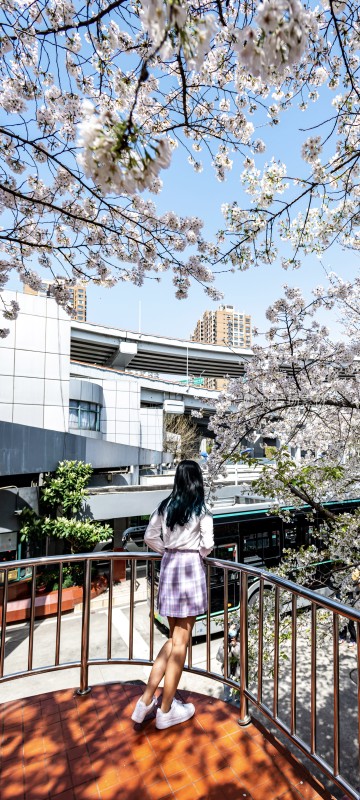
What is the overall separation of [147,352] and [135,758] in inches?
1548

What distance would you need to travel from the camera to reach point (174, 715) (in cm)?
236

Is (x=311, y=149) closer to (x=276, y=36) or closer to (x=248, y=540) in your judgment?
(x=276, y=36)

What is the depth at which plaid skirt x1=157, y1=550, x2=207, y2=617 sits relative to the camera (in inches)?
92.6

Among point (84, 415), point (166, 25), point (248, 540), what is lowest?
point (248, 540)

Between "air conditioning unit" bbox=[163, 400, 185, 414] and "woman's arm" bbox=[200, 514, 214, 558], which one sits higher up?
"air conditioning unit" bbox=[163, 400, 185, 414]

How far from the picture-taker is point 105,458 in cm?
1409

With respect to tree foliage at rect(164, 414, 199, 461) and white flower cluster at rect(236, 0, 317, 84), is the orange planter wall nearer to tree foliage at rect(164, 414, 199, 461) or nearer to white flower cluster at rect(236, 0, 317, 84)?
white flower cluster at rect(236, 0, 317, 84)

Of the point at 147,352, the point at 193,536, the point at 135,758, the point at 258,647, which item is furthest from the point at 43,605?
the point at 147,352

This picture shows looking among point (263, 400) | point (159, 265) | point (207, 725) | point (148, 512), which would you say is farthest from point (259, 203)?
point (148, 512)

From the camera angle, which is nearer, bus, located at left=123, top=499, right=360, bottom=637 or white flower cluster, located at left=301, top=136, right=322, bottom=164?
white flower cluster, located at left=301, top=136, right=322, bottom=164

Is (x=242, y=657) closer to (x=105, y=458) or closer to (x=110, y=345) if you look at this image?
(x=105, y=458)

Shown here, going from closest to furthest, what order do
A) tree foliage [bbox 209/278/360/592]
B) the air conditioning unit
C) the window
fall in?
tree foliage [bbox 209/278/360/592]
the window
the air conditioning unit

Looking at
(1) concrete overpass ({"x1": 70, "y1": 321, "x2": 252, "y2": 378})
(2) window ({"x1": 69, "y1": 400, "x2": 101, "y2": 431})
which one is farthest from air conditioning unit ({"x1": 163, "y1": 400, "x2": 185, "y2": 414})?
(2) window ({"x1": 69, "y1": 400, "x2": 101, "y2": 431})

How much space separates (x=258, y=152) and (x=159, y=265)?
1.84 m
